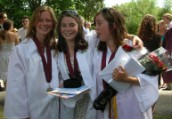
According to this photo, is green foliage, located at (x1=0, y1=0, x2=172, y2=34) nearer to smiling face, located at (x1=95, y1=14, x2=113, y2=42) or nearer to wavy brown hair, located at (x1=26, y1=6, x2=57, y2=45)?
wavy brown hair, located at (x1=26, y1=6, x2=57, y2=45)

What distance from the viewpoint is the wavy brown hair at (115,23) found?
3.62m

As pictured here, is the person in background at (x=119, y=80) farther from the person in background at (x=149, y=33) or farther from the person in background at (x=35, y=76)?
the person in background at (x=149, y=33)

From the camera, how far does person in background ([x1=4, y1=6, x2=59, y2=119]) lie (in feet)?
12.2

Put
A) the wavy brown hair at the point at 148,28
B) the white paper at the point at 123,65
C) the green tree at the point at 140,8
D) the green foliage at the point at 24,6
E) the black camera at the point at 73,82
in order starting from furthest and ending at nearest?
the green tree at the point at 140,8 < the green foliage at the point at 24,6 < the wavy brown hair at the point at 148,28 < the black camera at the point at 73,82 < the white paper at the point at 123,65

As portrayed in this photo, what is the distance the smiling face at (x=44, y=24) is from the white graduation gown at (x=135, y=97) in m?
0.60

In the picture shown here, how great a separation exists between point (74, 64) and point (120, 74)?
55cm

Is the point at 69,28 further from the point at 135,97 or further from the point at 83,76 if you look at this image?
the point at 135,97

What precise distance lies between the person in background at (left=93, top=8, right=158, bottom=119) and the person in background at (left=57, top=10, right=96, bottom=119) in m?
0.09

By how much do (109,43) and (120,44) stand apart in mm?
106

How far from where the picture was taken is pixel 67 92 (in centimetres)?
351

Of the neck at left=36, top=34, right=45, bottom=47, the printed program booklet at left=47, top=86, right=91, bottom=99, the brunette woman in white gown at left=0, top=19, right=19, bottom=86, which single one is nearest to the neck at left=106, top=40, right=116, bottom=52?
the printed program booklet at left=47, top=86, right=91, bottom=99

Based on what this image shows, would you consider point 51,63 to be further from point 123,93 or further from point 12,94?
point 123,93

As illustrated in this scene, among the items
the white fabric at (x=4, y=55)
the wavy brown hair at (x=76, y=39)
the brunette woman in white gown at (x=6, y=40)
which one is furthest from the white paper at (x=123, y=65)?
the white fabric at (x=4, y=55)

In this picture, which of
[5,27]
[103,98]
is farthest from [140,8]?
[103,98]
